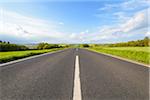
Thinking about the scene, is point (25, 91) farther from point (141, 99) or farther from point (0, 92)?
point (141, 99)

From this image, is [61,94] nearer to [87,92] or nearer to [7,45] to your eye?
[87,92]

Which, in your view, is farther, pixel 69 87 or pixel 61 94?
pixel 69 87

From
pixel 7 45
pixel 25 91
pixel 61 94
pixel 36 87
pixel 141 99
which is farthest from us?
pixel 7 45

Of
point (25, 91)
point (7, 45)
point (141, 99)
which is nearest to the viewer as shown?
point (141, 99)

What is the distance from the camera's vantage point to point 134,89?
17.9 ft

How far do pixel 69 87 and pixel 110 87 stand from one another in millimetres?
1282

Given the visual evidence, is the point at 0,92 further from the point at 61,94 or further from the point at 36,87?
the point at 61,94

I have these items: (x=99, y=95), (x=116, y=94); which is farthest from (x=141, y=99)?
(x=99, y=95)

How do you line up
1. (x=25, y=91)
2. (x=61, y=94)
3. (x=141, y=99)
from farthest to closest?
(x=25, y=91)
(x=61, y=94)
(x=141, y=99)

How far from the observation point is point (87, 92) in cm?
508

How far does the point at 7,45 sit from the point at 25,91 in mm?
52644

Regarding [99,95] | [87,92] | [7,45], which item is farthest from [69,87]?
[7,45]

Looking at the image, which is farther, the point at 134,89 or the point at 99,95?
the point at 134,89

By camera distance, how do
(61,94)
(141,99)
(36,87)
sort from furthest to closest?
(36,87), (61,94), (141,99)
